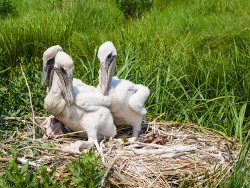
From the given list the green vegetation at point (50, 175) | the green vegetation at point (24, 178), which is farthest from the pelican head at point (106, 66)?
the green vegetation at point (24, 178)

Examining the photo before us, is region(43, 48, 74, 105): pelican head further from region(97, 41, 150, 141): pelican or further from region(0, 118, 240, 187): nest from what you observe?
region(0, 118, 240, 187): nest

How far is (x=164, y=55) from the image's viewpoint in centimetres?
496

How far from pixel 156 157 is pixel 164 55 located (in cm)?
199

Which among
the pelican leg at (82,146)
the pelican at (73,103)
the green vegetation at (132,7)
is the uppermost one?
the pelican at (73,103)

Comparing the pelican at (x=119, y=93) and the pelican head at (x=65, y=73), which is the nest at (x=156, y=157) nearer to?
the pelican at (x=119, y=93)

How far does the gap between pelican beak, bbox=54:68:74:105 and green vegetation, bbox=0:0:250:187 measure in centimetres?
65

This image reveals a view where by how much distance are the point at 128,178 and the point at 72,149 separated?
1.16 ft

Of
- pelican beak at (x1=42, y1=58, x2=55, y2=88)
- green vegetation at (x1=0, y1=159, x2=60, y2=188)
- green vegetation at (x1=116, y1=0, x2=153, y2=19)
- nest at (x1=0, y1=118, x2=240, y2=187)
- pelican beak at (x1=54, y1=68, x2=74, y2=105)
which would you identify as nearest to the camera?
green vegetation at (x1=0, y1=159, x2=60, y2=188)

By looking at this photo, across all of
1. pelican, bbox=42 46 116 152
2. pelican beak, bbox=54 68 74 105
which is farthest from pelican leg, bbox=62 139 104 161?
pelican beak, bbox=54 68 74 105

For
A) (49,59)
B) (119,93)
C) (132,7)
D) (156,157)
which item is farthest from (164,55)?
(132,7)

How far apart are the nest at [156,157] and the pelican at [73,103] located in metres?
0.11

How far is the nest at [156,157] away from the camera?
9.66ft

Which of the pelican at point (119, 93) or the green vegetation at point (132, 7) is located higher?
the pelican at point (119, 93)

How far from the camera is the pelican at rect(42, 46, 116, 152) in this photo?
3.17 m
